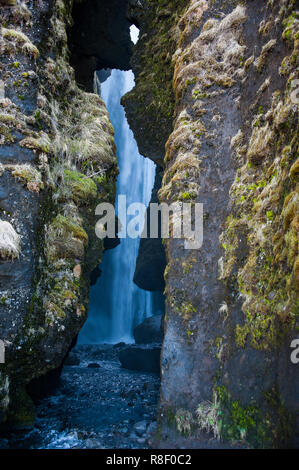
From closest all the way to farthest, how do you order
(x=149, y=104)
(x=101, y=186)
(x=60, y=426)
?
(x=60, y=426)
(x=101, y=186)
(x=149, y=104)

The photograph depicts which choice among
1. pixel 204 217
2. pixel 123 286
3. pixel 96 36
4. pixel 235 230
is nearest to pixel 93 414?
pixel 204 217

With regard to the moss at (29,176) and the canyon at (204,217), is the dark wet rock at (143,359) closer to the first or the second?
the canyon at (204,217)

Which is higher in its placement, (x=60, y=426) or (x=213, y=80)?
(x=213, y=80)

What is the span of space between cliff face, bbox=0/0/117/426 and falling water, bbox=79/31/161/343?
84.3ft

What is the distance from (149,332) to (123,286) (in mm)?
15404

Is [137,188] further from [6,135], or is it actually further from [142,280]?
[6,135]

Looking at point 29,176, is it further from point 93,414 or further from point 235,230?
point 93,414

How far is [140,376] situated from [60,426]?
243 inches

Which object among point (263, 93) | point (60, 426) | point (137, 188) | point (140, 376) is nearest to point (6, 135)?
point (263, 93)

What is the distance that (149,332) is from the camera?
2083 cm

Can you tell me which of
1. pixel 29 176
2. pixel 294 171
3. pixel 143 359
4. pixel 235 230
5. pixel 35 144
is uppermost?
pixel 35 144

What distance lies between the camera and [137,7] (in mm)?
10164

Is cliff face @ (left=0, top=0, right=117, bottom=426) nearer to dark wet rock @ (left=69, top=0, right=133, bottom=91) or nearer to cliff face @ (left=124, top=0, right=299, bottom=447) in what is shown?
cliff face @ (left=124, top=0, right=299, bottom=447)

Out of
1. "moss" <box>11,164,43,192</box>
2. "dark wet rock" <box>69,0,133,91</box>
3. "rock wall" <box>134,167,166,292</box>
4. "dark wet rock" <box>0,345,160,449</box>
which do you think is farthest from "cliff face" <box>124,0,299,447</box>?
"rock wall" <box>134,167,166,292</box>
